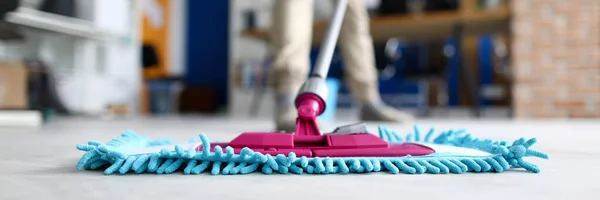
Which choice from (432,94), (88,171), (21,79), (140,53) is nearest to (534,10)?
(432,94)

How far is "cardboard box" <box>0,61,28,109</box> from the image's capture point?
209 centimetres

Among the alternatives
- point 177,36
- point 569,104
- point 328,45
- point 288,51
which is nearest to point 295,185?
point 328,45

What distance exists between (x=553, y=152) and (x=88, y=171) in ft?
2.06

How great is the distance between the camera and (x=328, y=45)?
830 millimetres

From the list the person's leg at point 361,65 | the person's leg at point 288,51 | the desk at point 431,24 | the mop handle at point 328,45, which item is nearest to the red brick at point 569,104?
the desk at point 431,24

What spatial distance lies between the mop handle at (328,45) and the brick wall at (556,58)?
2053 mm

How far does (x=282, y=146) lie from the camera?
54 centimetres

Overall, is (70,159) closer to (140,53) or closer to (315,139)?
(315,139)

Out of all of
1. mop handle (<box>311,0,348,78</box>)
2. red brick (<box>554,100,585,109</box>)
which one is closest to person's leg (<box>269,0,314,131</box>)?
mop handle (<box>311,0,348,78</box>)

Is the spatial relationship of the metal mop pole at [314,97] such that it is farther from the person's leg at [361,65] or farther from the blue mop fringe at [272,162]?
the person's leg at [361,65]

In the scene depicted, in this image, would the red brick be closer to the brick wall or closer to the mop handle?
the brick wall

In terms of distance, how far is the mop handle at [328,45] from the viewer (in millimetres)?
777

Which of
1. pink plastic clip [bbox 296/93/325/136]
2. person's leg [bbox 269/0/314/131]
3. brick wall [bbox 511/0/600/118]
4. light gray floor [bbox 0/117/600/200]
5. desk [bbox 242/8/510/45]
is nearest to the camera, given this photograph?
light gray floor [bbox 0/117/600/200]

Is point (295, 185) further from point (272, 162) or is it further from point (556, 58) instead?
point (556, 58)
